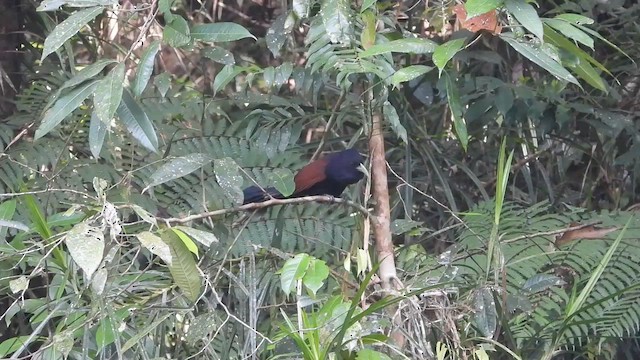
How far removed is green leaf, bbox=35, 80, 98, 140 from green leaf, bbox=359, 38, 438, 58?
1.81 ft

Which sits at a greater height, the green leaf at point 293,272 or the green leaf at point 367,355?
the green leaf at point 293,272

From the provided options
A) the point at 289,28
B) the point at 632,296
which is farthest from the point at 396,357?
the point at 632,296

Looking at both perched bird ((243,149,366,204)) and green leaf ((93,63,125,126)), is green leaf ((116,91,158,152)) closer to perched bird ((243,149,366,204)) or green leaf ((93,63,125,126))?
green leaf ((93,63,125,126))

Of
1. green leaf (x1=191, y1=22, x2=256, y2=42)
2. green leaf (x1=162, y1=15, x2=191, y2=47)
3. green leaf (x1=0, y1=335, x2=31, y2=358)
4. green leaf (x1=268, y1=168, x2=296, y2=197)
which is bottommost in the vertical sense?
green leaf (x1=0, y1=335, x2=31, y2=358)

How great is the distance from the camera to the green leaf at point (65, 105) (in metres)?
1.74

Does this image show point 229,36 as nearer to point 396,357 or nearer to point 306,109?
point 396,357

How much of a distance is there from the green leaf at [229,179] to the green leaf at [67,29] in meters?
0.38

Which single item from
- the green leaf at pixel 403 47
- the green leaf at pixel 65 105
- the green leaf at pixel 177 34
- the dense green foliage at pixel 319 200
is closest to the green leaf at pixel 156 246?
the dense green foliage at pixel 319 200

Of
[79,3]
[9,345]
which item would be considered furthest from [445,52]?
[9,345]

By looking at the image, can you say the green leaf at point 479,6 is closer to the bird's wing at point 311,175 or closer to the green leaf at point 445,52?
the green leaf at point 445,52

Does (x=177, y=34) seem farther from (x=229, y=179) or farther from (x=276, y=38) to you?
(x=276, y=38)

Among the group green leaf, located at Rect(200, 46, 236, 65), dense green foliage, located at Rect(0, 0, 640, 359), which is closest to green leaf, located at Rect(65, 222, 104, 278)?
dense green foliage, located at Rect(0, 0, 640, 359)

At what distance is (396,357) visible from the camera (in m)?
1.85

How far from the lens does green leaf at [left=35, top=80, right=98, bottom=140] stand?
5.71 feet
